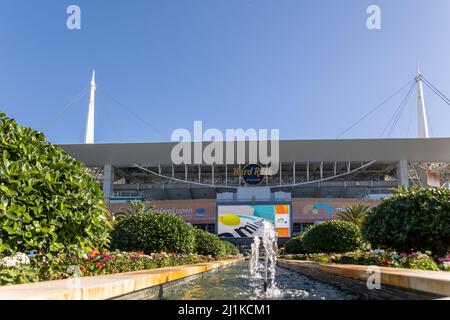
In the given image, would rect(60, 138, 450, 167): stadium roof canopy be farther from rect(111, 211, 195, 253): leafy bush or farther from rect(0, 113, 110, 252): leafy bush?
rect(0, 113, 110, 252): leafy bush

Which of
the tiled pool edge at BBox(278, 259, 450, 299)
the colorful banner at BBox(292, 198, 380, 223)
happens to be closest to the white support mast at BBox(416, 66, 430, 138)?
the colorful banner at BBox(292, 198, 380, 223)

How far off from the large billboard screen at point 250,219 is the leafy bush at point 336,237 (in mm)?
40942

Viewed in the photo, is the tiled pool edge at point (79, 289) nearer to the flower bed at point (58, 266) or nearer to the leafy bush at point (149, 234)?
the flower bed at point (58, 266)

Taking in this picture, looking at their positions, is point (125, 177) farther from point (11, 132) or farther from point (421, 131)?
point (11, 132)

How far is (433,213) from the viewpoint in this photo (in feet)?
33.4

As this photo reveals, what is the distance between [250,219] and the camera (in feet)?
207

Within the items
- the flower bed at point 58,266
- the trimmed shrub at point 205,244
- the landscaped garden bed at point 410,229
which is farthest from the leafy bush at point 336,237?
the flower bed at point 58,266

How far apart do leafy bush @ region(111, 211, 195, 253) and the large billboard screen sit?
1970 inches

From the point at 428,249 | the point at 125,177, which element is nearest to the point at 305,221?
the point at 125,177

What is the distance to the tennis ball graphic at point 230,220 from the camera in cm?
6275

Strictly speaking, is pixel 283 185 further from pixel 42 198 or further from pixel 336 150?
pixel 42 198

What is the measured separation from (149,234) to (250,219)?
5147 centimetres
